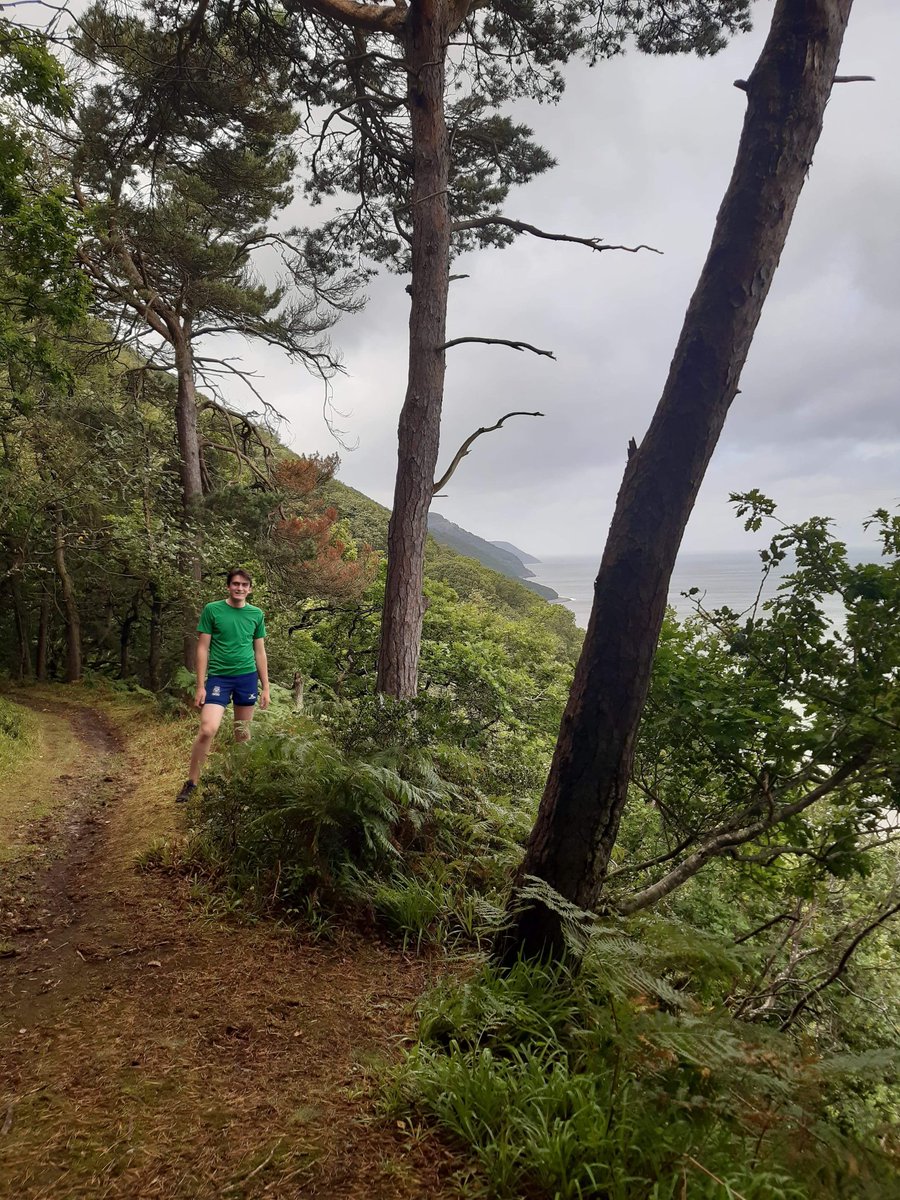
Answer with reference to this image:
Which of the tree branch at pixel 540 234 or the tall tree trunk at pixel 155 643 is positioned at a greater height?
Result: the tree branch at pixel 540 234

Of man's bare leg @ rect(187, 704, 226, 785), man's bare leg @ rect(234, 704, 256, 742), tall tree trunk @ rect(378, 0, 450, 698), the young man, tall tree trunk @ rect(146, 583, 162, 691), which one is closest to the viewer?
man's bare leg @ rect(187, 704, 226, 785)

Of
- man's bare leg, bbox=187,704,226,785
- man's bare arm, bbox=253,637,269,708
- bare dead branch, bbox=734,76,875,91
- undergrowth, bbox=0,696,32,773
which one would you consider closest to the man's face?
man's bare arm, bbox=253,637,269,708

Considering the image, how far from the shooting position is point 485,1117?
2.11 metres

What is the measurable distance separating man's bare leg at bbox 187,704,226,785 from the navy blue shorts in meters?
0.09

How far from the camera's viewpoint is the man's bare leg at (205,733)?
5059 millimetres

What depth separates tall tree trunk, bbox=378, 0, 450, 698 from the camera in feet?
19.4

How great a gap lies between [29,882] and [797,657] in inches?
201

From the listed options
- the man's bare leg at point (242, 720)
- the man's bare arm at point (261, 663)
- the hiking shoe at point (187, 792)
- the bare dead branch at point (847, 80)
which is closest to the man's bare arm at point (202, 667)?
the man's bare leg at point (242, 720)

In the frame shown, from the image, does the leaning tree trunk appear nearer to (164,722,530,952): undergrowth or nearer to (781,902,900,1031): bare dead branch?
(164,722,530,952): undergrowth

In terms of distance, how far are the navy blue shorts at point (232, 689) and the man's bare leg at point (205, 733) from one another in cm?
9

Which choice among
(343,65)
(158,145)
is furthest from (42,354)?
(343,65)

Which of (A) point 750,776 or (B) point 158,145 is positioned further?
(B) point 158,145

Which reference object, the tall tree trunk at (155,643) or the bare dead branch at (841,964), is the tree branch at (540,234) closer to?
the bare dead branch at (841,964)

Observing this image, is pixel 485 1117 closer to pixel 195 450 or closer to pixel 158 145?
pixel 158 145
